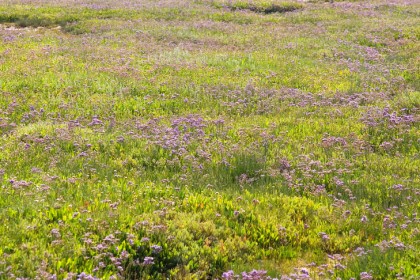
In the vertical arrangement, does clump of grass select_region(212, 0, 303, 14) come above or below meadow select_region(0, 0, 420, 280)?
above

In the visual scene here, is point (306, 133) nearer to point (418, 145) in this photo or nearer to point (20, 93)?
point (418, 145)

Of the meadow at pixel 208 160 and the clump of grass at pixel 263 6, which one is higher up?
the clump of grass at pixel 263 6

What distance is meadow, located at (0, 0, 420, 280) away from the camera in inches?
263

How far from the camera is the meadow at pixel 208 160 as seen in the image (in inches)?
263

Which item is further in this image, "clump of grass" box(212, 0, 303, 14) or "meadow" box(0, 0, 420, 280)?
"clump of grass" box(212, 0, 303, 14)

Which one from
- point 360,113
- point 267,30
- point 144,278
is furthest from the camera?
point 267,30

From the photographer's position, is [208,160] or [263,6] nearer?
[208,160]

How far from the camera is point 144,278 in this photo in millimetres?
6336

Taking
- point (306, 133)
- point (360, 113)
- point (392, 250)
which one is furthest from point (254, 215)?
point (360, 113)

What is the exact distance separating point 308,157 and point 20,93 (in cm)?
830

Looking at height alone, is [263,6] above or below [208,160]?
above

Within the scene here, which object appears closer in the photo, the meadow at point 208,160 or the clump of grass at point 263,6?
the meadow at point 208,160

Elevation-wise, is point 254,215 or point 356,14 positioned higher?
point 356,14

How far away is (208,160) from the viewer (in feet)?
32.1
